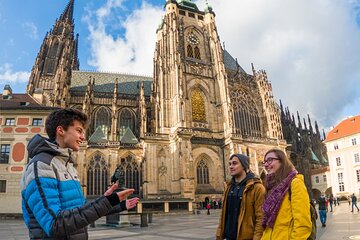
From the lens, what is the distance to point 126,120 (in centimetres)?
3856

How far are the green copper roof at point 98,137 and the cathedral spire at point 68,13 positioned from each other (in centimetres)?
2877

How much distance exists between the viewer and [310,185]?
145 ft

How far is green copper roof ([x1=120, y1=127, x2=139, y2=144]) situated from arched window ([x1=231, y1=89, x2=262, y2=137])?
1270 cm

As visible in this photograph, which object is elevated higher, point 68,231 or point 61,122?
point 61,122

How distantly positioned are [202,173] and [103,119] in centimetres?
1499

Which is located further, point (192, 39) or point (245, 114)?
point (192, 39)

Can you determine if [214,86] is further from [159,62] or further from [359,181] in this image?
[359,181]

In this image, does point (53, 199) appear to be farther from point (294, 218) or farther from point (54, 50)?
point (54, 50)

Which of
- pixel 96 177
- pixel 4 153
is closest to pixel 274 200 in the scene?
pixel 4 153

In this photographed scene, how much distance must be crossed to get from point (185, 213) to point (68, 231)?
24352 mm

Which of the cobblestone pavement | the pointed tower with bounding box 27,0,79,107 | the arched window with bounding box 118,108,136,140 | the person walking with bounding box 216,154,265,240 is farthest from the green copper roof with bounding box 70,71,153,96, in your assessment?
the person walking with bounding box 216,154,265,240

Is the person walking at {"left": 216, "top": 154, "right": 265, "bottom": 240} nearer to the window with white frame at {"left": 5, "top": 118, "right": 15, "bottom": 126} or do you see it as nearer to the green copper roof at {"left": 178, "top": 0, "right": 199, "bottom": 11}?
the window with white frame at {"left": 5, "top": 118, "right": 15, "bottom": 126}

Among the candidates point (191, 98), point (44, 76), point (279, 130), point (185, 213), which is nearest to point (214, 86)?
point (191, 98)

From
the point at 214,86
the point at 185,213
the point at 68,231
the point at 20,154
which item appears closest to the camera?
the point at 68,231
